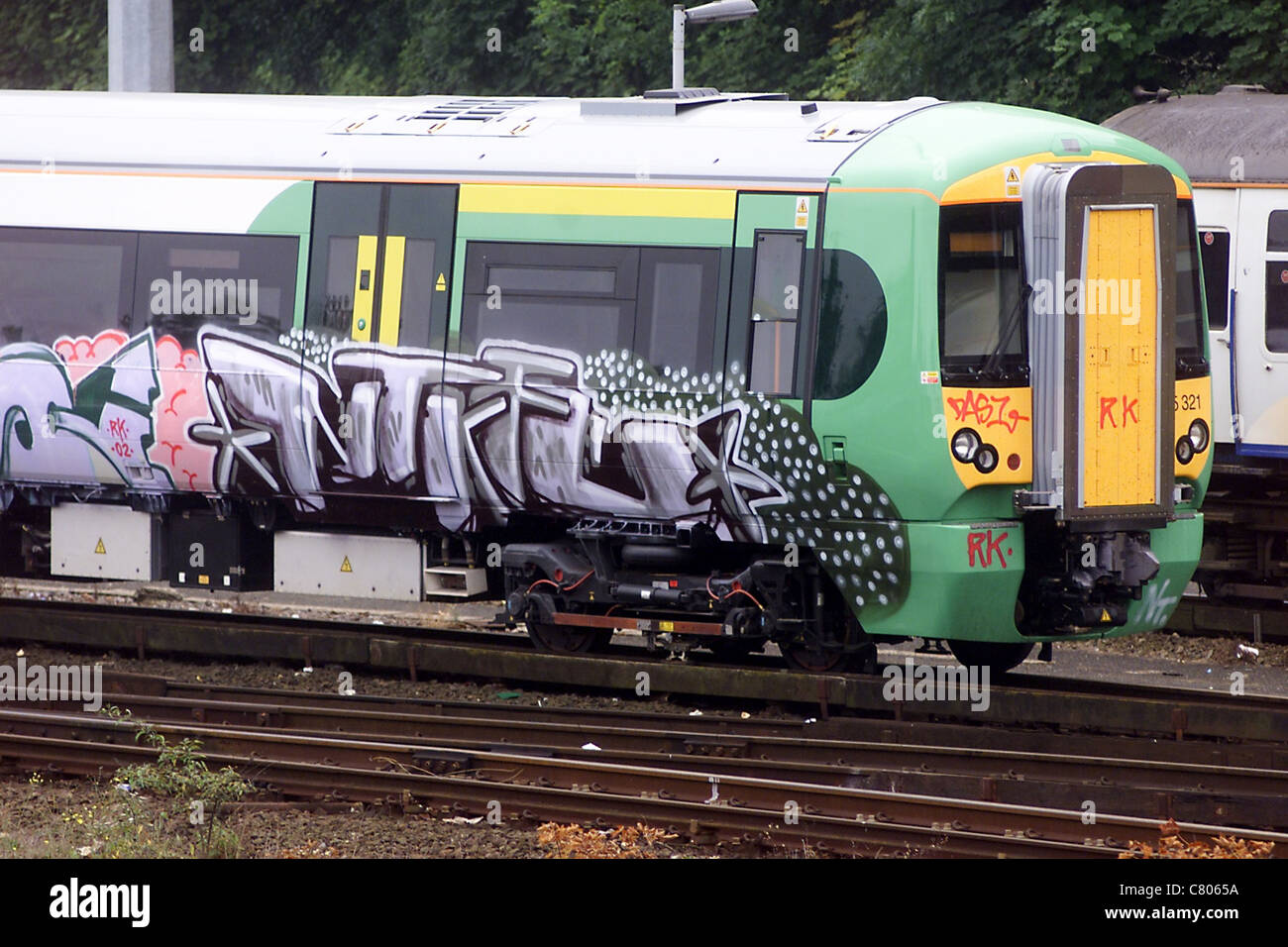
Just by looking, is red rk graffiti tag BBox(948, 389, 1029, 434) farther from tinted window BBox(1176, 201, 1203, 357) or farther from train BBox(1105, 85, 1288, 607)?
train BBox(1105, 85, 1288, 607)

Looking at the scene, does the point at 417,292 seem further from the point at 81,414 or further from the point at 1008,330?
the point at 1008,330

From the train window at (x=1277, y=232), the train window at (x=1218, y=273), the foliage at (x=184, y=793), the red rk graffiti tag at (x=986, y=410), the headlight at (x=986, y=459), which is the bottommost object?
the foliage at (x=184, y=793)

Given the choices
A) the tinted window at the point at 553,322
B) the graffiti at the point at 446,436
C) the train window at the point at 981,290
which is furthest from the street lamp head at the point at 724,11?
the train window at the point at 981,290

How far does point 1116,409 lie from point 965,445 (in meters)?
0.94

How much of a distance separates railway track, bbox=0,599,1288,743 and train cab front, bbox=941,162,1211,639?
0.62 meters

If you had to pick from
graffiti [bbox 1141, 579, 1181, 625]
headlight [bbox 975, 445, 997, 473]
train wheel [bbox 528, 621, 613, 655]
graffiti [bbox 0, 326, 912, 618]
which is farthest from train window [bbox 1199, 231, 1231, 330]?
train wheel [bbox 528, 621, 613, 655]

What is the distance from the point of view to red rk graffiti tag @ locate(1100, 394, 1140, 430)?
35.7 ft

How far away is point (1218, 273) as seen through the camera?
1428 cm

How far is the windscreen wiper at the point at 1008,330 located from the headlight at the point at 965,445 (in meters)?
0.35

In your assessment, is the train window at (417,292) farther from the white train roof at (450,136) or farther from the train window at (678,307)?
the train window at (678,307)

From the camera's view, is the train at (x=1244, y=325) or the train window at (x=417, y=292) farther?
the train at (x=1244, y=325)

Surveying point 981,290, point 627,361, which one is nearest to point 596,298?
point 627,361

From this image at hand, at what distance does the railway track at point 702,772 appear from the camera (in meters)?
8.78
